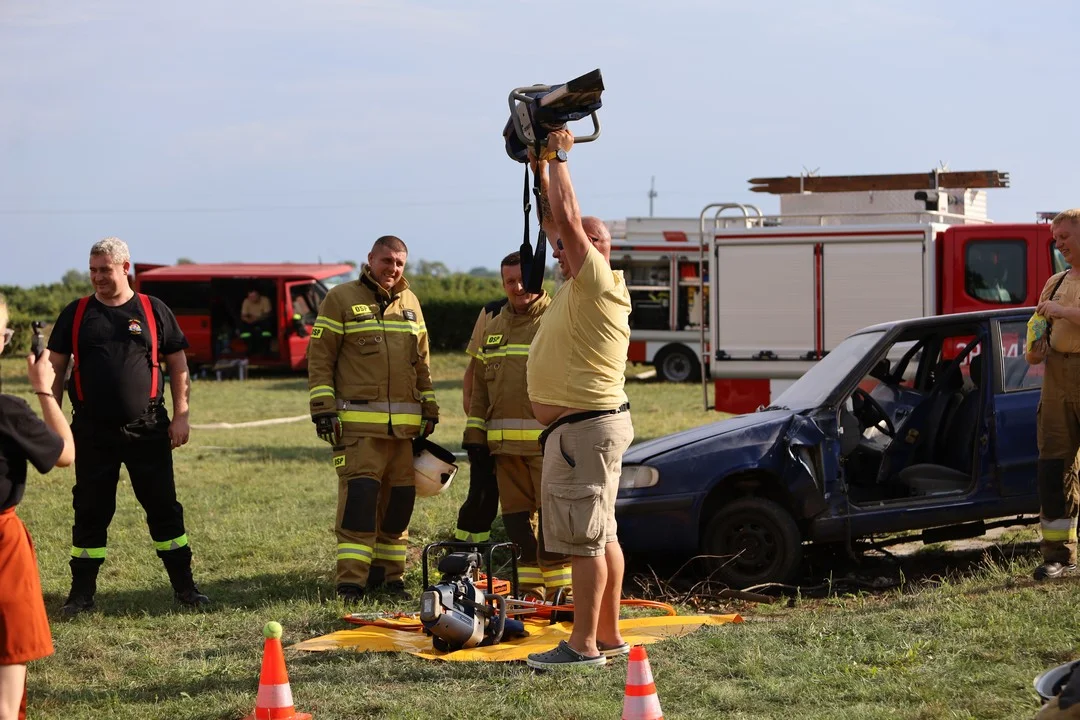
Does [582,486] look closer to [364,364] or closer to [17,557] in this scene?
[17,557]

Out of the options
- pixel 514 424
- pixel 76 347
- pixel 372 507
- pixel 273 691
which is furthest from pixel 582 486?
pixel 76 347

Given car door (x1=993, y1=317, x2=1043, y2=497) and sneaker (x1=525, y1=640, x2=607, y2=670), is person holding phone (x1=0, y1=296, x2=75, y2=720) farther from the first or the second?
car door (x1=993, y1=317, x2=1043, y2=497)

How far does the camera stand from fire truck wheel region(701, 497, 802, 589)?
24.0ft

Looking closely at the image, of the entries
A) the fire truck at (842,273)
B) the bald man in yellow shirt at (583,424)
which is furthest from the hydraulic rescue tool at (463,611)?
the fire truck at (842,273)

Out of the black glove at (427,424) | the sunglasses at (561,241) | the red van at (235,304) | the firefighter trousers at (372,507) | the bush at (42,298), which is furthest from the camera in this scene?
the bush at (42,298)

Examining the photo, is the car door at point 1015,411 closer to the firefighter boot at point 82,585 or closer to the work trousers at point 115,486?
the work trousers at point 115,486

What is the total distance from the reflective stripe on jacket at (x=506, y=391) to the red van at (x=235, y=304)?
21928mm

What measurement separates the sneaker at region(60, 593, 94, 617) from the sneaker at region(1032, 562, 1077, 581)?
4994 millimetres

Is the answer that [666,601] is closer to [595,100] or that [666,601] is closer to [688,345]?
[595,100]

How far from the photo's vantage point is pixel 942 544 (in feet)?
29.1

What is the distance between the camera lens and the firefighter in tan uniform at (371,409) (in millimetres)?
7285

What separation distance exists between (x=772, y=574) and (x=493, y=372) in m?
1.90

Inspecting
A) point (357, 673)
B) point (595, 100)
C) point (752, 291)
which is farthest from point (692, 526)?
point (752, 291)

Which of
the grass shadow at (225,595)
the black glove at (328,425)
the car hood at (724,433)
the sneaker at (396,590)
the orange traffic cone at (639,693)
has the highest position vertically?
the black glove at (328,425)
